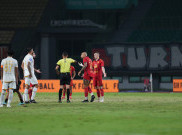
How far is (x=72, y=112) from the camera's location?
17984 mm

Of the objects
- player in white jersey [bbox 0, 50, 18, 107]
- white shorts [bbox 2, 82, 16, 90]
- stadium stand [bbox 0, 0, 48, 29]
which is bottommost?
white shorts [bbox 2, 82, 16, 90]

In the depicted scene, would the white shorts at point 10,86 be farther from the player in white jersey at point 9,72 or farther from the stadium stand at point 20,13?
the stadium stand at point 20,13

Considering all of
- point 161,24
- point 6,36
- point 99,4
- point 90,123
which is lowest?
point 90,123

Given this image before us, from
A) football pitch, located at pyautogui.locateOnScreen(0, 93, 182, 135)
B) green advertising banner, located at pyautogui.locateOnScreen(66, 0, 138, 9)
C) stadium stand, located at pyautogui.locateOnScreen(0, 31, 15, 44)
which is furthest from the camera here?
green advertising banner, located at pyautogui.locateOnScreen(66, 0, 138, 9)

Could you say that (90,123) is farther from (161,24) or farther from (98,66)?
(161,24)

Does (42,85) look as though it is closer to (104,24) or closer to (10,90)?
(104,24)

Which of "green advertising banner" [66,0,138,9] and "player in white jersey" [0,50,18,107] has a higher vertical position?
"green advertising banner" [66,0,138,9]

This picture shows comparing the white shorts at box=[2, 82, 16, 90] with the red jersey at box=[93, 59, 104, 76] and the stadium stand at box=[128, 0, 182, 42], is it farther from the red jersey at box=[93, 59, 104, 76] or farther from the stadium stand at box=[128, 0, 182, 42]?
the stadium stand at box=[128, 0, 182, 42]

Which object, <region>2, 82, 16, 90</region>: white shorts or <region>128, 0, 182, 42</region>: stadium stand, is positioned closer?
<region>2, 82, 16, 90</region>: white shorts

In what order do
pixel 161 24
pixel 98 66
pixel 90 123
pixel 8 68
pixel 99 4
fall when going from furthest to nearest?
1. pixel 99 4
2. pixel 161 24
3. pixel 98 66
4. pixel 8 68
5. pixel 90 123

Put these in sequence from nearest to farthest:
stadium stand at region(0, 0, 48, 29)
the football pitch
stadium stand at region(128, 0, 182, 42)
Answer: the football pitch < stadium stand at region(128, 0, 182, 42) < stadium stand at region(0, 0, 48, 29)

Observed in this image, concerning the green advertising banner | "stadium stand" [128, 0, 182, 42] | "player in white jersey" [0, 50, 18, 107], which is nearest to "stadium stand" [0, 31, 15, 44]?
the green advertising banner

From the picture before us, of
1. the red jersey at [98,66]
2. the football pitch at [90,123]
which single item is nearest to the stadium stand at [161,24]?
the red jersey at [98,66]

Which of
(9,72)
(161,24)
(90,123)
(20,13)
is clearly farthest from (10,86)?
→ (161,24)
